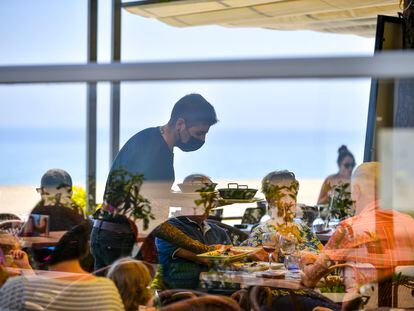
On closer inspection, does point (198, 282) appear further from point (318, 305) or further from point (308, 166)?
point (308, 166)

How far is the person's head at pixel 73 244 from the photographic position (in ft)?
9.30

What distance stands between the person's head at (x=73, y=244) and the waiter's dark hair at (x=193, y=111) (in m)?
0.71

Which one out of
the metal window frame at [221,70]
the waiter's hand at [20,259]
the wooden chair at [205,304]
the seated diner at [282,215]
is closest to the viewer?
the metal window frame at [221,70]

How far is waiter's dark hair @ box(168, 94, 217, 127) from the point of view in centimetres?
329

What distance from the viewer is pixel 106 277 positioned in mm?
2586

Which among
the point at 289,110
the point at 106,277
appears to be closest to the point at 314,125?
the point at 289,110

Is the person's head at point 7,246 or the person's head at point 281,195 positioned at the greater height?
the person's head at point 281,195

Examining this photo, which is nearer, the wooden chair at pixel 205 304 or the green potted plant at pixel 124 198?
the wooden chair at pixel 205 304

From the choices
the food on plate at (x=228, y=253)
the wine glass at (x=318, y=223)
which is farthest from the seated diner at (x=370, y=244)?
the wine glass at (x=318, y=223)

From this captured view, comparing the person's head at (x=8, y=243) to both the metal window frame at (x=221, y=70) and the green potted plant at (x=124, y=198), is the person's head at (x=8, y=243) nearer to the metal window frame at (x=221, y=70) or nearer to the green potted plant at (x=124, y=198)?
the green potted plant at (x=124, y=198)

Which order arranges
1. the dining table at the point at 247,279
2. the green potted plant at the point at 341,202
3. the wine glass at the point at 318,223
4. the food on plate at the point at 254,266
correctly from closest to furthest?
the dining table at the point at 247,279 → the food on plate at the point at 254,266 → the green potted plant at the point at 341,202 → the wine glass at the point at 318,223

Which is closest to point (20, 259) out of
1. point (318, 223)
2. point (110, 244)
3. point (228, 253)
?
point (110, 244)

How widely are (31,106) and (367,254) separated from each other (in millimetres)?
1772

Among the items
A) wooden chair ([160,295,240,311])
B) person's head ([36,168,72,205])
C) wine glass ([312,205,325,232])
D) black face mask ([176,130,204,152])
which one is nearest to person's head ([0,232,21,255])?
person's head ([36,168,72,205])
